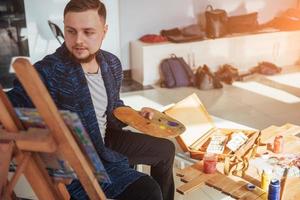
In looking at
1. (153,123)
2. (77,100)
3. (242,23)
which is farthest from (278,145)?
(242,23)

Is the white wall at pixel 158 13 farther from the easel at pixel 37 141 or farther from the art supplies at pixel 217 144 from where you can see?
the easel at pixel 37 141

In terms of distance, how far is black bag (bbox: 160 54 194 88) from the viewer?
500 cm

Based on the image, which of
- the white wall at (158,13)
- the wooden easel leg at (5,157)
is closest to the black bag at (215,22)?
the white wall at (158,13)

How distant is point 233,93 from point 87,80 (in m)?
3.10

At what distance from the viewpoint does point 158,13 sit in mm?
5324

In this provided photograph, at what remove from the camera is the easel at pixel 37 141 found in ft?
3.64

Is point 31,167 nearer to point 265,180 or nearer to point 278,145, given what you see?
point 265,180

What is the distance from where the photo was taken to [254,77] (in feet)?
17.6

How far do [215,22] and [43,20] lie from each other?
2.09m

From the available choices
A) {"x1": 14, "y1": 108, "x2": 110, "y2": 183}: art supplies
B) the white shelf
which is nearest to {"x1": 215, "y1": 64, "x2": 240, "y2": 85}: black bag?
the white shelf

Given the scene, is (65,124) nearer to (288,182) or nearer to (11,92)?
(11,92)

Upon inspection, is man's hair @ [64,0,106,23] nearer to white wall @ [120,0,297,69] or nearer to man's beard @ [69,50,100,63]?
man's beard @ [69,50,100,63]

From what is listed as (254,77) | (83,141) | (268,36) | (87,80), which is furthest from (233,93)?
(83,141)

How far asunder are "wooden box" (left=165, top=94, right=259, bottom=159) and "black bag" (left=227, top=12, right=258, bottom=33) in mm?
2875
